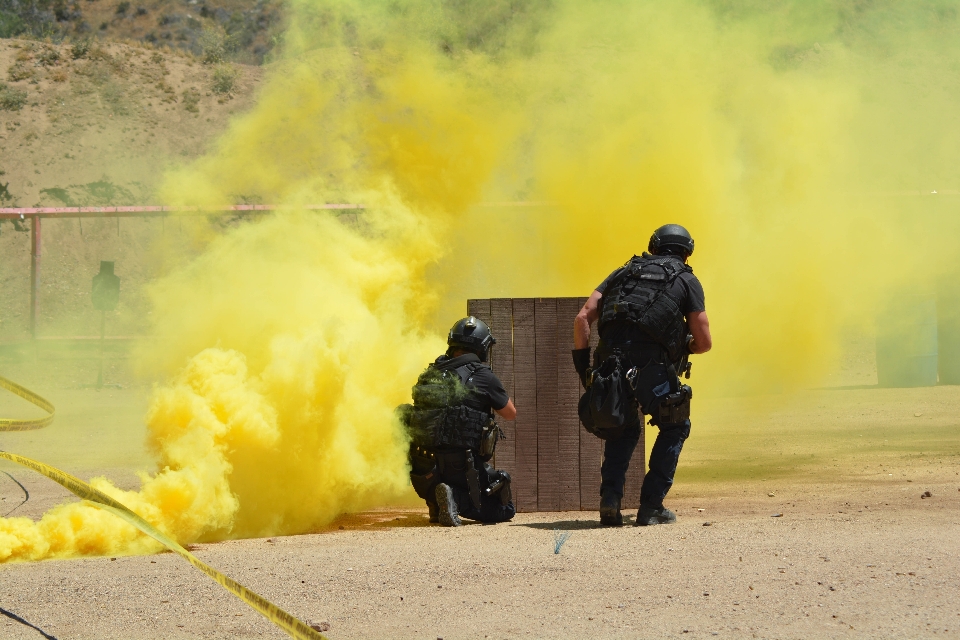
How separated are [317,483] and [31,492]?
3.34 metres

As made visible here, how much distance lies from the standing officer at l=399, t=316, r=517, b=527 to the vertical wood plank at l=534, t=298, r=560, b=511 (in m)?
0.35

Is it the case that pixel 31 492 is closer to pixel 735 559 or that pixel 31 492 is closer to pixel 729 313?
pixel 735 559

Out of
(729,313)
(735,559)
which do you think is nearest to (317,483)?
(735,559)

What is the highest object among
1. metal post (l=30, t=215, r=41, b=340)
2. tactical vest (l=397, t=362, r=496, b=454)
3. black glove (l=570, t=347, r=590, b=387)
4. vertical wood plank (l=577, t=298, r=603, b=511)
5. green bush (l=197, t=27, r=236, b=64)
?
green bush (l=197, t=27, r=236, b=64)

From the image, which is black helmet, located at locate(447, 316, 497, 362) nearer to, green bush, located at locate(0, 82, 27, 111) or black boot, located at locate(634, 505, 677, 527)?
black boot, located at locate(634, 505, 677, 527)

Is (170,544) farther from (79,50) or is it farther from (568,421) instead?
(79,50)

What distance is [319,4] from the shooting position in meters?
9.45

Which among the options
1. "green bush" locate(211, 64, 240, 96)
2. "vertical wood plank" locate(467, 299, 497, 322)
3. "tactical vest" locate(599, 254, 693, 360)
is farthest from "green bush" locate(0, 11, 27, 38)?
"tactical vest" locate(599, 254, 693, 360)

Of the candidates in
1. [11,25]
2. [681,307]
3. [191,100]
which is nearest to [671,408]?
[681,307]

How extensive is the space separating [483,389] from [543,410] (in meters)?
0.68

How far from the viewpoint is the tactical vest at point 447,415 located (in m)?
6.98

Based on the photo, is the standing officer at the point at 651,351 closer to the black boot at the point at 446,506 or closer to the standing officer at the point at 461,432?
the standing officer at the point at 461,432

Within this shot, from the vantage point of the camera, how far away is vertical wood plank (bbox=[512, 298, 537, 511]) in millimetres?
7527

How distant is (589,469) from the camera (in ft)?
24.7
